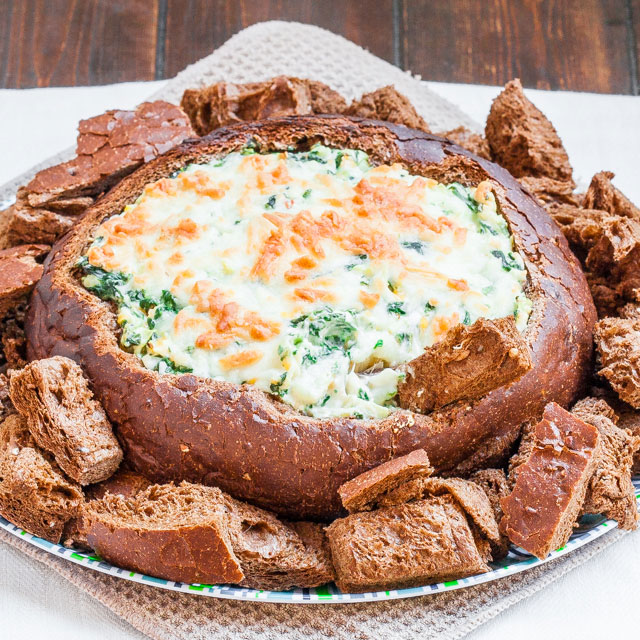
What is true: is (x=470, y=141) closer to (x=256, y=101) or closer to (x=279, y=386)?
(x=256, y=101)

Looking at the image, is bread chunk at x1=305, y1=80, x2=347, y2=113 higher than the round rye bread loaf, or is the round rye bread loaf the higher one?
bread chunk at x1=305, y1=80, x2=347, y2=113

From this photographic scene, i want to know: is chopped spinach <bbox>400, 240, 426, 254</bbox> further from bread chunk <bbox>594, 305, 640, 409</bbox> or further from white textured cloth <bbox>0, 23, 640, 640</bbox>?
white textured cloth <bbox>0, 23, 640, 640</bbox>

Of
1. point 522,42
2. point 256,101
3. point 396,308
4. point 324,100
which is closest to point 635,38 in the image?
point 522,42

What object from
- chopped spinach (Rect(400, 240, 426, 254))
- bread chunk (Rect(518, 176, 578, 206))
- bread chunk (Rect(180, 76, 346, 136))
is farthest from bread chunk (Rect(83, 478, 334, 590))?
bread chunk (Rect(180, 76, 346, 136))

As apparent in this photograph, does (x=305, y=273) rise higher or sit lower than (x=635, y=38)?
lower

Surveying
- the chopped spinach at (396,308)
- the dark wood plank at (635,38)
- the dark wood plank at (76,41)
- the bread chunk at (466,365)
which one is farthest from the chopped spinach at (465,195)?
the dark wood plank at (76,41)

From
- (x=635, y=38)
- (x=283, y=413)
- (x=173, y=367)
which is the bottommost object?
(x=283, y=413)

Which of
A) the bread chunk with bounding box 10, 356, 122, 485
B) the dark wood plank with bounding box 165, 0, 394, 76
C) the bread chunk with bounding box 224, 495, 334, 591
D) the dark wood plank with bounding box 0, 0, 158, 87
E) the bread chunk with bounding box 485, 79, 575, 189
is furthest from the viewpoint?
the dark wood plank with bounding box 165, 0, 394, 76
